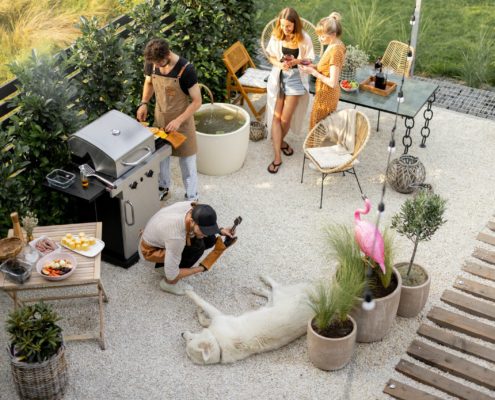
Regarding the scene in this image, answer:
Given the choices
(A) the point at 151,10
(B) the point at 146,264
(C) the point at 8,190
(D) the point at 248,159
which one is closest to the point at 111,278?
(B) the point at 146,264

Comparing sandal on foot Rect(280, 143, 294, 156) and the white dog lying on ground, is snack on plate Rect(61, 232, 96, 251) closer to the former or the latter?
the white dog lying on ground

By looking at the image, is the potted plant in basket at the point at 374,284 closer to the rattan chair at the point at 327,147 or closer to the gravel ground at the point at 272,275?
the gravel ground at the point at 272,275

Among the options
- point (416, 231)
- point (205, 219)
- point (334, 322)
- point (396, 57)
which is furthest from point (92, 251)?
point (396, 57)

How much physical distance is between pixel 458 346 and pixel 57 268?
3.17 meters

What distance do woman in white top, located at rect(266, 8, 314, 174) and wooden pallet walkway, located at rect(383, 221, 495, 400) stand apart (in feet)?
8.06

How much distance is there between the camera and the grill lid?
616 centimetres

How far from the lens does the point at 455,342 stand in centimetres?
584

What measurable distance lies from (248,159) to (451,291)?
9.21 feet

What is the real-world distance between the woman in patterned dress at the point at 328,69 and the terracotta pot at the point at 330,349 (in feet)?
9.03

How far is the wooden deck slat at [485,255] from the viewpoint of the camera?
6.67m

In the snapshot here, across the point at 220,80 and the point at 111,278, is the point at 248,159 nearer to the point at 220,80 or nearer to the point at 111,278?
the point at 220,80

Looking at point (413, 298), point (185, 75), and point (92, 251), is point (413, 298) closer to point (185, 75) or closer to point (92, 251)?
point (92, 251)

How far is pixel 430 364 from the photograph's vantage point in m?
5.67

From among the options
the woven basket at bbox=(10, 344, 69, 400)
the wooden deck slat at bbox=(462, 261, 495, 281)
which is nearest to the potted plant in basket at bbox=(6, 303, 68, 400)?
the woven basket at bbox=(10, 344, 69, 400)
